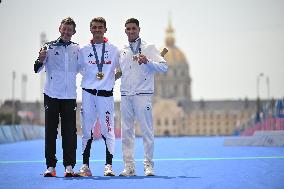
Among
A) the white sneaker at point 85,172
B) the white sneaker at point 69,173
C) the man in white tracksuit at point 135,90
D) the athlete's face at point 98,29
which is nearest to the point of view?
the white sneaker at point 69,173

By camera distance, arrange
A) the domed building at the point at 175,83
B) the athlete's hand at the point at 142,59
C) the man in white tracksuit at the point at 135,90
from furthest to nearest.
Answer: the domed building at the point at 175,83, the man in white tracksuit at the point at 135,90, the athlete's hand at the point at 142,59

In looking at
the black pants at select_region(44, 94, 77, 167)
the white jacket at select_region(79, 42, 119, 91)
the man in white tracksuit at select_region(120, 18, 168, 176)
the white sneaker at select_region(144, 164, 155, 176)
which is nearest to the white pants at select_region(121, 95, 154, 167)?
the man in white tracksuit at select_region(120, 18, 168, 176)

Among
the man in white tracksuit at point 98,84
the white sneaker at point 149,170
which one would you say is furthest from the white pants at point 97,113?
the white sneaker at point 149,170

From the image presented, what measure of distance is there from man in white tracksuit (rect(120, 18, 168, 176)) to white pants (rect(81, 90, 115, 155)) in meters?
0.18

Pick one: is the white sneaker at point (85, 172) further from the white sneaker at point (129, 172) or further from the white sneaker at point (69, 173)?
the white sneaker at point (129, 172)

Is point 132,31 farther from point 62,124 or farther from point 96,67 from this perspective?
Result: point 62,124

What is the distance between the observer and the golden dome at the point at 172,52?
573ft

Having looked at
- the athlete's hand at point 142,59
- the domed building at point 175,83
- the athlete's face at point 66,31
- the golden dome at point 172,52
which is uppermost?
the golden dome at point 172,52

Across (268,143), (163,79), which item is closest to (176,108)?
(163,79)

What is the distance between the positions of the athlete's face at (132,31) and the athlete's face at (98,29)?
1.00 ft

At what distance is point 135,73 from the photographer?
766cm

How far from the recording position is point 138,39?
7762mm

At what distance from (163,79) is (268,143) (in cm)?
14847

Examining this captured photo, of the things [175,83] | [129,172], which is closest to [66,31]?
[129,172]
